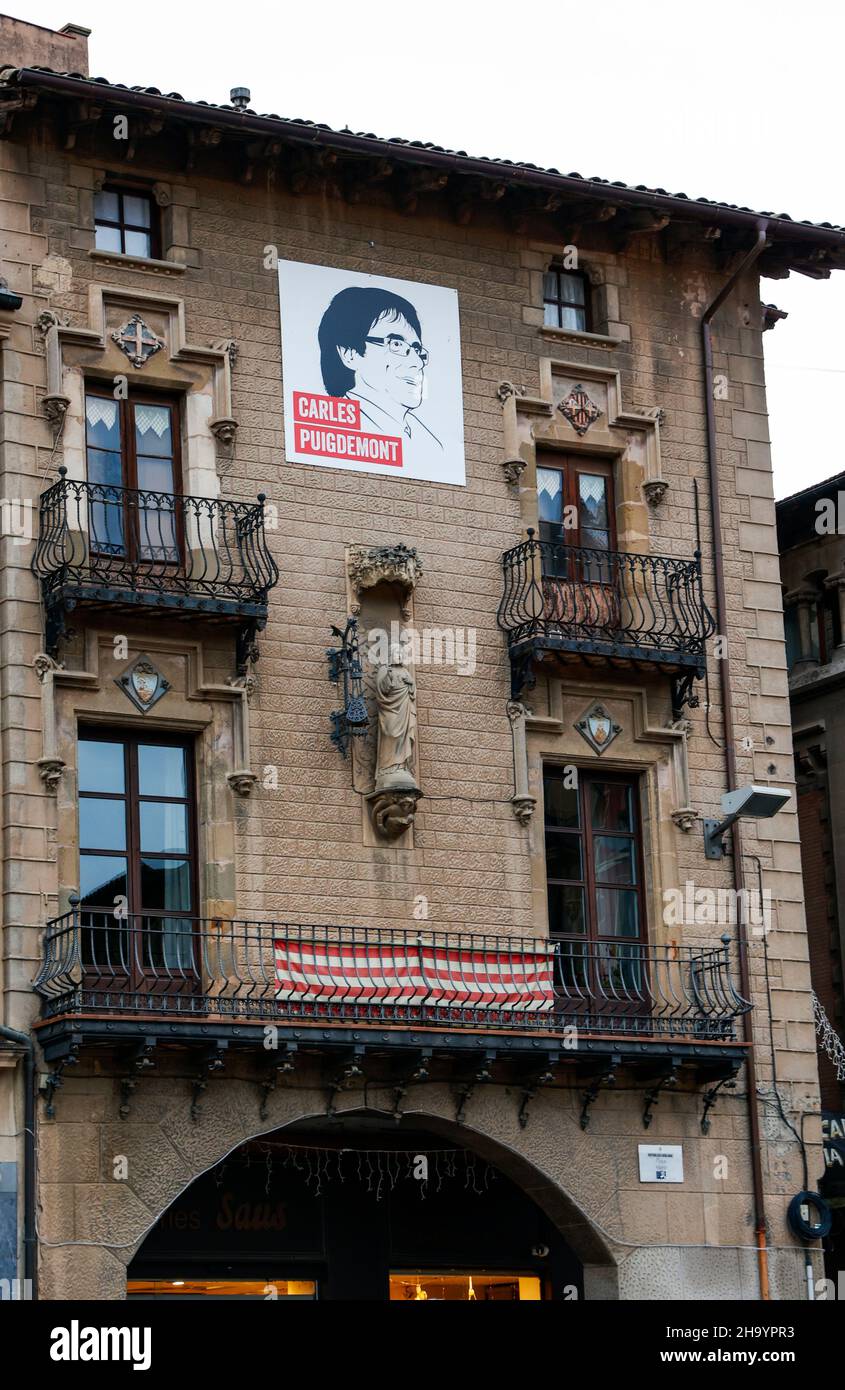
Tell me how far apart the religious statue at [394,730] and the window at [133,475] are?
243cm

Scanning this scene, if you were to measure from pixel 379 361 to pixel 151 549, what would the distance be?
3.51 metres

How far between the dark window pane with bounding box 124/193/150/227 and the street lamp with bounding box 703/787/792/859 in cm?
840

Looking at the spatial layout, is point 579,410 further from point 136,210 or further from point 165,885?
point 165,885

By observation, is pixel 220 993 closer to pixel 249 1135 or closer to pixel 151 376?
pixel 249 1135

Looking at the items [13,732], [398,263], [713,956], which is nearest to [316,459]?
[398,263]

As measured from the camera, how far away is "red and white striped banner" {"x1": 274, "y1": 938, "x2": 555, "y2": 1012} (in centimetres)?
2297

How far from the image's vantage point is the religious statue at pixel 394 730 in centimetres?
2388

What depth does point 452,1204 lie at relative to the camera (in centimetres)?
2545

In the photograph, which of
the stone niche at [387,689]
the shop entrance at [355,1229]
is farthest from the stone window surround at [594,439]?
the shop entrance at [355,1229]

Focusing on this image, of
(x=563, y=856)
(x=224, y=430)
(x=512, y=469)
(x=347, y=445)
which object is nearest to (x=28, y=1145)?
(x=563, y=856)

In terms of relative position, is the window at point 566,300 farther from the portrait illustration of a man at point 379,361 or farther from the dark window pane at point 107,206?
the dark window pane at point 107,206

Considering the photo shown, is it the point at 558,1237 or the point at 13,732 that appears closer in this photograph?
the point at 13,732

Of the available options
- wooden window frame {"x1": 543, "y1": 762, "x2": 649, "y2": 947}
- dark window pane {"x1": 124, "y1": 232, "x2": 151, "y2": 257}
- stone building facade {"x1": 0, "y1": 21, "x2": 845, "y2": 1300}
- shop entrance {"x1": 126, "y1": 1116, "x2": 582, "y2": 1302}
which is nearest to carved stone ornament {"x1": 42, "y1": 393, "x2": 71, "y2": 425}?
stone building facade {"x1": 0, "y1": 21, "x2": 845, "y2": 1300}

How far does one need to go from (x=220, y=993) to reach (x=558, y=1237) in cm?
521
